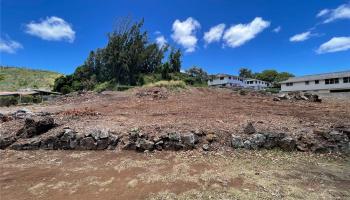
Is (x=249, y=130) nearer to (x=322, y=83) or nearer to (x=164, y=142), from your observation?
(x=164, y=142)

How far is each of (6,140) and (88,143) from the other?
116 inches

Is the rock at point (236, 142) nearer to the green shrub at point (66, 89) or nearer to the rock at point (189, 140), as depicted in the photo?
the rock at point (189, 140)

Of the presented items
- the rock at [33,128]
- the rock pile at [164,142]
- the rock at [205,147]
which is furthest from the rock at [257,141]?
the rock at [33,128]

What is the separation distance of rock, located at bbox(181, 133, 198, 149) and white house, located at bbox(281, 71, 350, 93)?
34.9m

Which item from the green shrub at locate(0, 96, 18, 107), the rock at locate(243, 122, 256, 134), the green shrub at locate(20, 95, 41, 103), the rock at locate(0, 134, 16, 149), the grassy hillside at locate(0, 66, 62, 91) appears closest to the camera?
the rock at locate(243, 122, 256, 134)

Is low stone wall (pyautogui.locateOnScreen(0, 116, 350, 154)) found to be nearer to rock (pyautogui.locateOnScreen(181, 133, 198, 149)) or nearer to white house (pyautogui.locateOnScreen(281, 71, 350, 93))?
rock (pyautogui.locateOnScreen(181, 133, 198, 149))

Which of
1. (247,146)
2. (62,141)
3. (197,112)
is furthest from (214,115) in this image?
(62,141)

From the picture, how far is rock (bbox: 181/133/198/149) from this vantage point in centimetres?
752

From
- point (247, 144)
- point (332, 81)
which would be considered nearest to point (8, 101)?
point (247, 144)

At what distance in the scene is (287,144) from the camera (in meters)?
7.41

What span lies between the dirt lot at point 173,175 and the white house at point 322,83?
3373cm

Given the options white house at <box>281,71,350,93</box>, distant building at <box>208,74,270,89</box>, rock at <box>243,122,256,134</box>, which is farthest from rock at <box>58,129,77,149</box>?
distant building at <box>208,74,270,89</box>

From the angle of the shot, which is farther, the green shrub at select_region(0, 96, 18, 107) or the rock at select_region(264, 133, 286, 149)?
the green shrub at select_region(0, 96, 18, 107)

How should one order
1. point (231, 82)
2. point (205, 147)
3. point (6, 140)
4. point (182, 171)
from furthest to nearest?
point (231, 82) → point (6, 140) → point (205, 147) → point (182, 171)
